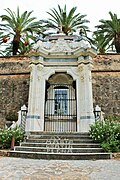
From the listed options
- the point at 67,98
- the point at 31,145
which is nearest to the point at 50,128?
the point at 67,98

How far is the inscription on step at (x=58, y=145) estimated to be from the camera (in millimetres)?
7648

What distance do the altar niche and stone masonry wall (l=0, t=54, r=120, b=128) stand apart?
3200 millimetres

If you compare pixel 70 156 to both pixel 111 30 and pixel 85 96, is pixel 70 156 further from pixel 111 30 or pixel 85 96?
pixel 111 30

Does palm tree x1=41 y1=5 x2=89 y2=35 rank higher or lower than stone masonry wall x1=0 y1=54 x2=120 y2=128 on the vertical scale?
higher

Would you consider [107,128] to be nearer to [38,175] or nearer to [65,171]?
[65,171]

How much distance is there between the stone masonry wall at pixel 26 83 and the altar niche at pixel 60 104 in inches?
126

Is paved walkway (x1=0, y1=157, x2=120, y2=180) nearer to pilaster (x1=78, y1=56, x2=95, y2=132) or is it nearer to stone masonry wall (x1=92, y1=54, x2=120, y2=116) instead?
pilaster (x1=78, y1=56, x2=95, y2=132)

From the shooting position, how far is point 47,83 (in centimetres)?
1336

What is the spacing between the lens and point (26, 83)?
16.8 metres

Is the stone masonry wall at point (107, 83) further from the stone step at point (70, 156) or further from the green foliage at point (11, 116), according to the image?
the stone step at point (70, 156)

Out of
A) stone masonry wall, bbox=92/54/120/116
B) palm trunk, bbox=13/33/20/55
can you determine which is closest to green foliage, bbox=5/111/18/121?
stone masonry wall, bbox=92/54/120/116

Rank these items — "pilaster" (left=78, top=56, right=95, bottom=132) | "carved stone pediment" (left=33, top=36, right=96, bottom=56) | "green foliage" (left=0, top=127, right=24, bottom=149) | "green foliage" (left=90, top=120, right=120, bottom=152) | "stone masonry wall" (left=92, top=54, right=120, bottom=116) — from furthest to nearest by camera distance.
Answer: "stone masonry wall" (left=92, top=54, right=120, bottom=116) < "carved stone pediment" (left=33, top=36, right=96, bottom=56) < "pilaster" (left=78, top=56, right=95, bottom=132) < "green foliage" (left=0, top=127, right=24, bottom=149) < "green foliage" (left=90, top=120, right=120, bottom=152)

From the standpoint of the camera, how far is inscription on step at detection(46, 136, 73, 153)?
301 inches

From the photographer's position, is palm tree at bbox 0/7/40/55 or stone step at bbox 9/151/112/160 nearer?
stone step at bbox 9/151/112/160
